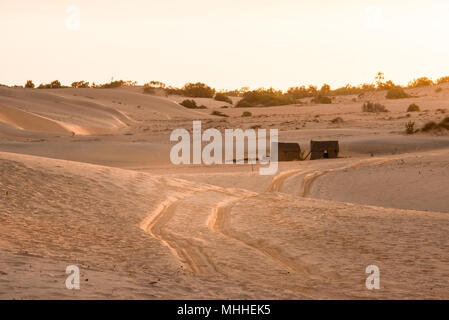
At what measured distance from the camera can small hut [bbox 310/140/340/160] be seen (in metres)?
26.0

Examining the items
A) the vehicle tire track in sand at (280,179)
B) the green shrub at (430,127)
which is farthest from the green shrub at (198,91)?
the vehicle tire track in sand at (280,179)

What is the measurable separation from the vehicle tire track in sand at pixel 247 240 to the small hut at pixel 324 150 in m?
13.1

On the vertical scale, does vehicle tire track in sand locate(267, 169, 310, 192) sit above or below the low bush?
below

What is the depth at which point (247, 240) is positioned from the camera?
9344 millimetres

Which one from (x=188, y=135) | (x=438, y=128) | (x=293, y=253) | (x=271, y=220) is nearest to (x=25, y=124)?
(x=188, y=135)

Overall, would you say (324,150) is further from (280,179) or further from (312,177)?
(280,179)

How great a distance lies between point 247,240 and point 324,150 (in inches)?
681

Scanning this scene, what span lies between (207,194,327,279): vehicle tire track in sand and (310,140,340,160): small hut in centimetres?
1310

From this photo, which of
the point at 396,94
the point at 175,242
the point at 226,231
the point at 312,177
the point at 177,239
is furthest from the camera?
the point at 396,94

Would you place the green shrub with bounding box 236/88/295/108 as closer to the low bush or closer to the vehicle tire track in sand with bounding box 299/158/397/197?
the low bush

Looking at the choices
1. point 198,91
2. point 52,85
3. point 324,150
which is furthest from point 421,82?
point 324,150

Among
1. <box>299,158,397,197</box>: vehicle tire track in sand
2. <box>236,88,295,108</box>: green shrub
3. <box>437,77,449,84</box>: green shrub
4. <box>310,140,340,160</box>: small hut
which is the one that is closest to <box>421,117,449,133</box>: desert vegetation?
<box>310,140,340,160</box>: small hut

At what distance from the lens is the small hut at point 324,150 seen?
85.4 feet
